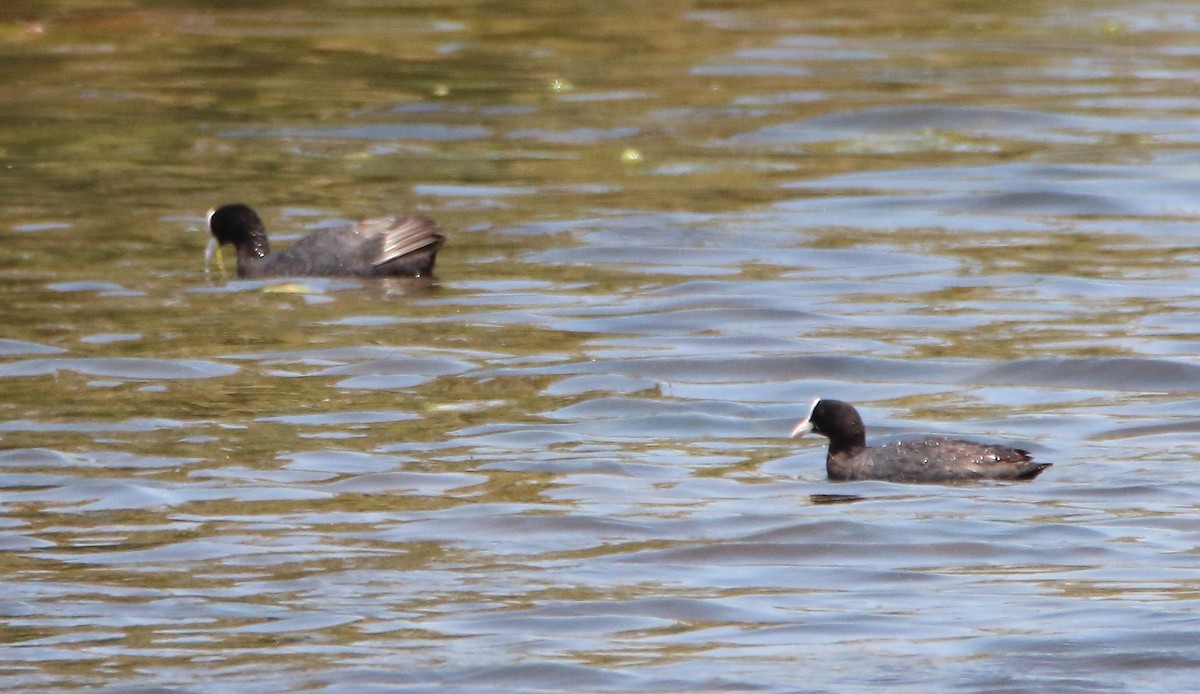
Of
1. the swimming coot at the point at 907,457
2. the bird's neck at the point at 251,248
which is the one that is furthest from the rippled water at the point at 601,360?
the bird's neck at the point at 251,248

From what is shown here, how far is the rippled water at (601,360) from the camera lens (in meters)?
9.06

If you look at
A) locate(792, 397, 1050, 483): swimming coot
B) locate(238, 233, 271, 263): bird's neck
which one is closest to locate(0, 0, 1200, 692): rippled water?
locate(792, 397, 1050, 483): swimming coot

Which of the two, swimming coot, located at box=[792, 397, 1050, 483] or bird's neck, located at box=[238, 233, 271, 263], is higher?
bird's neck, located at box=[238, 233, 271, 263]

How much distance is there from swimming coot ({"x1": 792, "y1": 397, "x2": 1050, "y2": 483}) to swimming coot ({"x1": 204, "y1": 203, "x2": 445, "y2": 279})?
525 centimetres

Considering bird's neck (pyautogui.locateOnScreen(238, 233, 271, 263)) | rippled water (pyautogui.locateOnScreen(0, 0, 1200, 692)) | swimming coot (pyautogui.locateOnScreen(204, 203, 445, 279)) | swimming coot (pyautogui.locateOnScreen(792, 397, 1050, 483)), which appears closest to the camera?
rippled water (pyautogui.locateOnScreen(0, 0, 1200, 692))

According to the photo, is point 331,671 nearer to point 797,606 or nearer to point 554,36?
point 797,606

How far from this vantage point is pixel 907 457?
445 inches

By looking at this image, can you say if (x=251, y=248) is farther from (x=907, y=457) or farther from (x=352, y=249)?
(x=907, y=457)

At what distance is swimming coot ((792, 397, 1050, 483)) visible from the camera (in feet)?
36.5

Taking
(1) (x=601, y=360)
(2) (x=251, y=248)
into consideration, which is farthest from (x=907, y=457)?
(2) (x=251, y=248)

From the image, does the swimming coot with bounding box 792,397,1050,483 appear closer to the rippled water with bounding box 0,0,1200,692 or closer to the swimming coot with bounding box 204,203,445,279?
the rippled water with bounding box 0,0,1200,692

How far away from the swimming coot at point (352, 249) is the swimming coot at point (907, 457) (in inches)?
207

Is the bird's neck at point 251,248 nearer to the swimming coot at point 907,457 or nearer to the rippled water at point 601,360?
the rippled water at point 601,360

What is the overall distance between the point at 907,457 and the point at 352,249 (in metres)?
6.27
